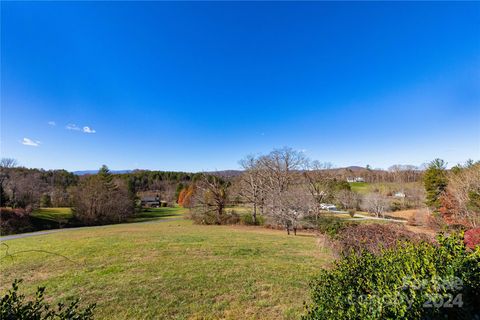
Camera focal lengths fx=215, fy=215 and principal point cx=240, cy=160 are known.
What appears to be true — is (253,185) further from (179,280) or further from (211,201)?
(179,280)

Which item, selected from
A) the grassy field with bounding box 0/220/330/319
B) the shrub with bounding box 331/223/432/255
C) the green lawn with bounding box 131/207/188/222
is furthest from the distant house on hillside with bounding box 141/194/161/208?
the shrub with bounding box 331/223/432/255

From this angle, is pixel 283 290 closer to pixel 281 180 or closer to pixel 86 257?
pixel 86 257

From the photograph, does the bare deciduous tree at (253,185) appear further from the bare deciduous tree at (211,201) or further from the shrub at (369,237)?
the shrub at (369,237)

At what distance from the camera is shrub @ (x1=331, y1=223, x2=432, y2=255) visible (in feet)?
17.7

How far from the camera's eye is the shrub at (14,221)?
2197cm

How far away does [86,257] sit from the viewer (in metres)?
7.71

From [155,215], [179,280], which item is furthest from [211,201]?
[179,280]

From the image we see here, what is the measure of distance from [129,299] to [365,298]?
450 centimetres

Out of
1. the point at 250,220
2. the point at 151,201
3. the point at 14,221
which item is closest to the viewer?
the point at 14,221

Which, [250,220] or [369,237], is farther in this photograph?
[250,220]

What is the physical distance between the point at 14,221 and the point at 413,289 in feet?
113

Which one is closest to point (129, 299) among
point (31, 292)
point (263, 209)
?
point (31, 292)

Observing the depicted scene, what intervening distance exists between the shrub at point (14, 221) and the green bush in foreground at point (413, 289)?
31601mm

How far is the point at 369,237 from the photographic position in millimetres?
5828
